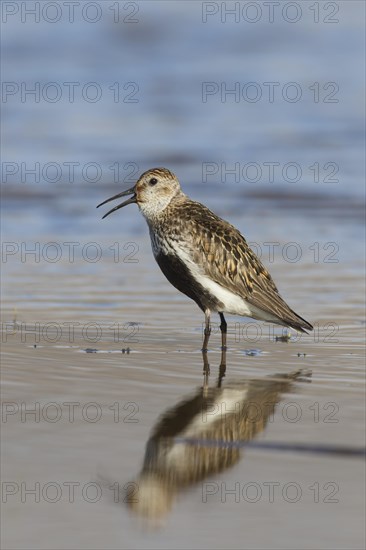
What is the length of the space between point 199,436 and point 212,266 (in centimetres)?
314

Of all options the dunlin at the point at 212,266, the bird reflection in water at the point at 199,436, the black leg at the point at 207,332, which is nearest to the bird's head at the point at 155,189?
the dunlin at the point at 212,266

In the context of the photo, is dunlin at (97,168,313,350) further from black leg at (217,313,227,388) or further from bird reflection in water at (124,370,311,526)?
bird reflection in water at (124,370,311,526)

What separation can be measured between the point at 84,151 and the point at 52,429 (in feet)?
48.1

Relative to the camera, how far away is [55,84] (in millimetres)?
27250

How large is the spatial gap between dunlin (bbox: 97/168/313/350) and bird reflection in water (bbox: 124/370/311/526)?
1.43 meters

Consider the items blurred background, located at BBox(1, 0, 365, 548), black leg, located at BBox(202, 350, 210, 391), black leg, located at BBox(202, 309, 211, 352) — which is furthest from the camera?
black leg, located at BBox(202, 309, 211, 352)

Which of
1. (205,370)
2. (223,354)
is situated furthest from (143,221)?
(205,370)

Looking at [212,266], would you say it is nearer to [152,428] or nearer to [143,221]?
[152,428]

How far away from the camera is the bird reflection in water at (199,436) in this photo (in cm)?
591

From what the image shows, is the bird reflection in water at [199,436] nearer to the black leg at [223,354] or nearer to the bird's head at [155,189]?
the black leg at [223,354]

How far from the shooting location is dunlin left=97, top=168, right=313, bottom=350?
9766 millimetres

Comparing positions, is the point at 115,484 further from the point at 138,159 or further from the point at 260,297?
the point at 138,159

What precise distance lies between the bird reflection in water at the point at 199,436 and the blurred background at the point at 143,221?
118 millimetres

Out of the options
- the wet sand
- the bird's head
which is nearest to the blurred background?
the wet sand
